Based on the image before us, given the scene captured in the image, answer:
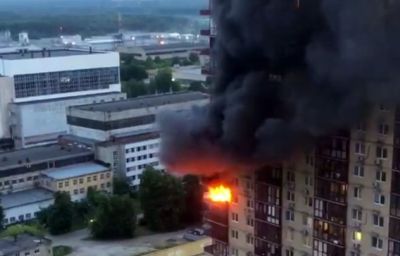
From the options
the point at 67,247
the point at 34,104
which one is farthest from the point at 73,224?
the point at 34,104

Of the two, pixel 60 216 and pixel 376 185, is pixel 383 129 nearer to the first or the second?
pixel 376 185

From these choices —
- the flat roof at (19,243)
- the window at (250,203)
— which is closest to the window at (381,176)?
the window at (250,203)

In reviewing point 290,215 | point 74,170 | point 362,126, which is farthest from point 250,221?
point 74,170

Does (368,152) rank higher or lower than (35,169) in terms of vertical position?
higher

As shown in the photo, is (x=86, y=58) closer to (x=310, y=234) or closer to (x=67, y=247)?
(x=67, y=247)

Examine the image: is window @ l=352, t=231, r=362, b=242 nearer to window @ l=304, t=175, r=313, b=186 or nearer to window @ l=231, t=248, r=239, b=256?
window @ l=304, t=175, r=313, b=186
